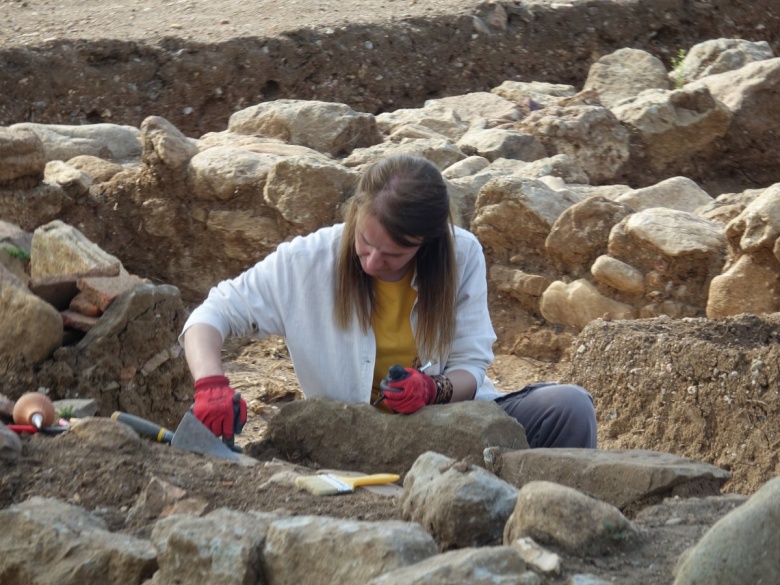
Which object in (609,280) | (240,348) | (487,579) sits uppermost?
(487,579)

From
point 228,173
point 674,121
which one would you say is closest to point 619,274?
point 674,121

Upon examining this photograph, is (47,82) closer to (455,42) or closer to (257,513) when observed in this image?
(455,42)

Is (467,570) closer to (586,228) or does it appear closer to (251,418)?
(251,418)

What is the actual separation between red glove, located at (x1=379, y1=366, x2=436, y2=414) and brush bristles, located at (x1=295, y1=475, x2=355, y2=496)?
420 millimetres

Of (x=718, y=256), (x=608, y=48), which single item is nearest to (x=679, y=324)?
(x=718, y=256)

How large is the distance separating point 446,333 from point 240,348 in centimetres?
314

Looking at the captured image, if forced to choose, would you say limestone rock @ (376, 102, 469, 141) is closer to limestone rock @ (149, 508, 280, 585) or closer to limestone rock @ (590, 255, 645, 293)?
limestone rock @ (590, 255, 645, 293)

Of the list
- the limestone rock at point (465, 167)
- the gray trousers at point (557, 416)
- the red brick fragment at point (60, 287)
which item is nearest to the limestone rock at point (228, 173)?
the limestone rock at point (465, 167)

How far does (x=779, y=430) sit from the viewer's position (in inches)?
157

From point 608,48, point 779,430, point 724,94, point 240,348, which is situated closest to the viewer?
point 779,430

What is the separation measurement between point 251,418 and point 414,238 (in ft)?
8.27

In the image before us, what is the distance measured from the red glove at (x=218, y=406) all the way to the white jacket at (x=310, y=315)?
0.26 meters

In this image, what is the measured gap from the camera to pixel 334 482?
9.91ft

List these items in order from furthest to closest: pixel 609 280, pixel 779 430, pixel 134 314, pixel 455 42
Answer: pixel 455 42 → pixel 609 280 → pixel 134 314 → pixel 779 430
